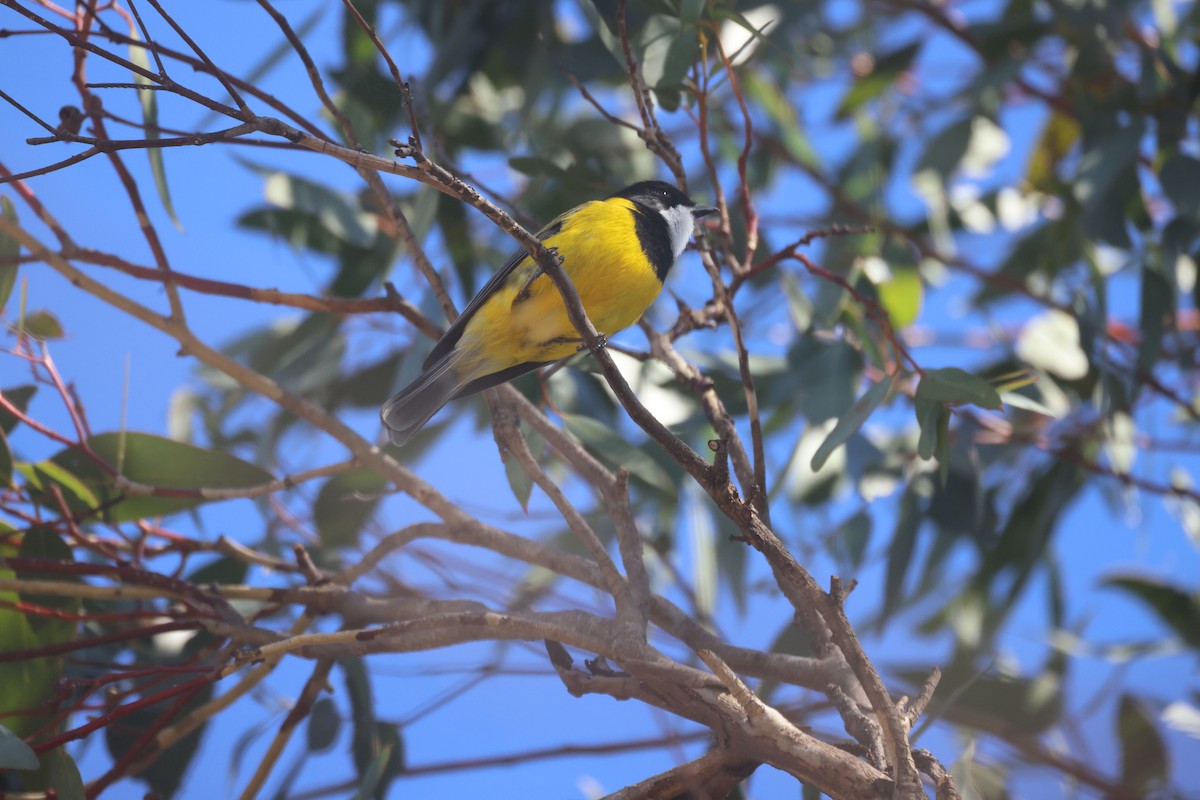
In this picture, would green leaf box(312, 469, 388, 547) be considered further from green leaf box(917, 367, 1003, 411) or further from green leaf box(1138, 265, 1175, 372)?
green leaf box(1138, 265, 1175, 372)

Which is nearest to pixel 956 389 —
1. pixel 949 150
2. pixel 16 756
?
pixel 16 756

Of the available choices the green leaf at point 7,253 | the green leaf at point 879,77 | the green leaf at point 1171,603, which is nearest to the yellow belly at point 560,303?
the green leaf at point 7,253

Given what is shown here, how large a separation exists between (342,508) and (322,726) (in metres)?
0.56

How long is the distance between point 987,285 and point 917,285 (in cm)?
112

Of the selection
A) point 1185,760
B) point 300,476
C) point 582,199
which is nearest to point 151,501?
point 300,476

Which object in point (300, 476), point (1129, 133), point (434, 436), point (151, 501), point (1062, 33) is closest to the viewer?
point (300, 476)

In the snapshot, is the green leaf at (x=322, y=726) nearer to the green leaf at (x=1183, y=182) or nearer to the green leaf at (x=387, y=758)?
the green leaf at (x=387, y=758)

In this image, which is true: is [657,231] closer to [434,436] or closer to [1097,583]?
[434,436]

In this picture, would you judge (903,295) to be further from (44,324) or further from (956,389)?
(44,324)

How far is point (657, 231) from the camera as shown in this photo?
2.22 m

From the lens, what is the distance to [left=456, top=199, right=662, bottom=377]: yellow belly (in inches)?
80.5

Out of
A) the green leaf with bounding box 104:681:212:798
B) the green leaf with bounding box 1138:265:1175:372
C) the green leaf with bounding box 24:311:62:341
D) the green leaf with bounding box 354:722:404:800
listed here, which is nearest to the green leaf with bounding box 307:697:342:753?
the green leaf with bounding box 354:722:404:800

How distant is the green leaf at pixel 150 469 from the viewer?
2186 mm

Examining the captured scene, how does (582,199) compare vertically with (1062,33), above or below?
below
